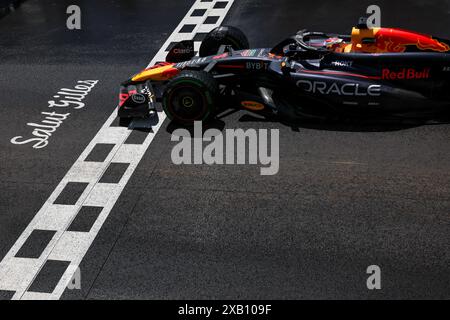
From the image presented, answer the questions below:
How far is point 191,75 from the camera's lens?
9648 millimetres

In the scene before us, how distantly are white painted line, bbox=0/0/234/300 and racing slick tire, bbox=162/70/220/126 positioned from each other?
0.56 meters

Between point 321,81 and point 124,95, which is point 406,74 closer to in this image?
point 321,81

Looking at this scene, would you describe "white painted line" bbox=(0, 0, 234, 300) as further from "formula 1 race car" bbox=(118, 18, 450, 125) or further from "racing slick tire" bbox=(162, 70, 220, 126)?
"formula 1 race car" bbox=(118, 18, 450, 125)

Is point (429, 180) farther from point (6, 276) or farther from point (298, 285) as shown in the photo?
point (6, 276)

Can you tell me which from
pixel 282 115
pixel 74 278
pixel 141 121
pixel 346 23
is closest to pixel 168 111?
pixel 141 121

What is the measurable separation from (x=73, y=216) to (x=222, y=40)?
5152 millimetres

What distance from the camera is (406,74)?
31.2 feet

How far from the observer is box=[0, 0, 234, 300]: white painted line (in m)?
7.14

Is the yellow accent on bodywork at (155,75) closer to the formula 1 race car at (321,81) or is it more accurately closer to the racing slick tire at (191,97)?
the formula 1 race car at (321,81)

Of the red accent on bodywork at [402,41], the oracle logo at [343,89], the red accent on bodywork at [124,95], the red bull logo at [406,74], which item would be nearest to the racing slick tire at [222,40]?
the red accent on bodywork at [124,95]

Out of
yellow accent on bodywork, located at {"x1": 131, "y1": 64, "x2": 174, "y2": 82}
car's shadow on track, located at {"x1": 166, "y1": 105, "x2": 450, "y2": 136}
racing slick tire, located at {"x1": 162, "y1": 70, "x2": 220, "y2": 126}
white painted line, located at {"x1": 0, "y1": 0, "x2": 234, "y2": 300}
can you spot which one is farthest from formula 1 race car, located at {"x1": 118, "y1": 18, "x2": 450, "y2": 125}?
white painted line, located at {"x1": 0, "y1": 0, "x2": 234, "y2": 300}

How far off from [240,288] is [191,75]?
13.7 feet

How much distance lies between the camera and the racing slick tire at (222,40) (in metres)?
11.6

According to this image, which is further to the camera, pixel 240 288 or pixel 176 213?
pixel 176 213
